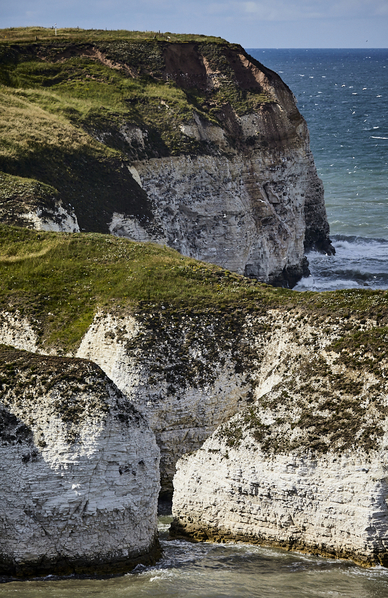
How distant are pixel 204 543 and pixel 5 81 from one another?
5950 cm

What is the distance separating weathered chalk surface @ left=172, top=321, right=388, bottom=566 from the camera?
96.4ft

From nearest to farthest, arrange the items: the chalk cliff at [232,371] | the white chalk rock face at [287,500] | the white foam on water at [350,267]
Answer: the white chalk rock face at [287,500], the chalk cliff at [232,371], the white foam on water at [350,267]

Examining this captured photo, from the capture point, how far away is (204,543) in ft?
107

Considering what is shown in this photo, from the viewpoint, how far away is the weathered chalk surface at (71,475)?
94.4 ft

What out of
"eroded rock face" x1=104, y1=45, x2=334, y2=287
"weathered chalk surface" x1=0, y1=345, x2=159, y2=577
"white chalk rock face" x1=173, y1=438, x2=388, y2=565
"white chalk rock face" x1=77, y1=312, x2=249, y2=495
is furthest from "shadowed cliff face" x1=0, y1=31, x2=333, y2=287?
"white chalk rock face" x1=173, y1=438, x2=388, y2=565

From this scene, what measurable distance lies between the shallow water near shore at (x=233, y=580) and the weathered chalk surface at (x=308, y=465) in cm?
106

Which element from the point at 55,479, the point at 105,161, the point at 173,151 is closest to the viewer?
the point at 55,479

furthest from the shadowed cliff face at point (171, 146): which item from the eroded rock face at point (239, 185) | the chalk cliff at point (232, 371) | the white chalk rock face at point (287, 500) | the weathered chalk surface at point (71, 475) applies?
the white chalk rock face at point (287, 500)

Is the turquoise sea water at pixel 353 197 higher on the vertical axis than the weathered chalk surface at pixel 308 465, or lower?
higher

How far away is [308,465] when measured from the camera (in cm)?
3038

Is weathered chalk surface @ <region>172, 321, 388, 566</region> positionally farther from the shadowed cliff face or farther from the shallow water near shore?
the shadowed cliff face

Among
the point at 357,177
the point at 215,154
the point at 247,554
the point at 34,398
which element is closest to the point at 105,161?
the point at 215,154

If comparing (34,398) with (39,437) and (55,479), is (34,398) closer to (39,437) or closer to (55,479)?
(39,437)

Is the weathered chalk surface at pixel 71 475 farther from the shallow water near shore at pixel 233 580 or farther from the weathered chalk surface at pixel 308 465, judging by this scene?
the weathered chalk surface at pixel 308 465
